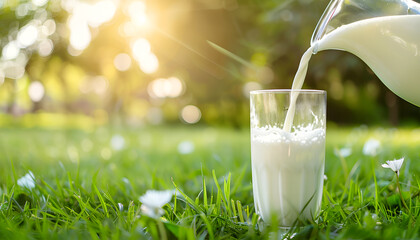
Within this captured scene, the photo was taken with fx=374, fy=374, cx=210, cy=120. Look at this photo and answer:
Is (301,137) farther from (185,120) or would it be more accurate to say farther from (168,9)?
(185,120)

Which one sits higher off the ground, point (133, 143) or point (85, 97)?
point (133, 143)

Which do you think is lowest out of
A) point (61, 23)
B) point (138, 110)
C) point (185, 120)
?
point (138, 110)

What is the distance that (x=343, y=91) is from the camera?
7.61 meters

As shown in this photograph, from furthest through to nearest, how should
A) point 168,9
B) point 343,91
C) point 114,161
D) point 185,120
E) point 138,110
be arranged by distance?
1. point 138,110
2. point 185,120
3. point 343,91
4. point 168,9
5. point 114,161

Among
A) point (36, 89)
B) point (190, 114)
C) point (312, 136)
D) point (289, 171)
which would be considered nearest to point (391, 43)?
point (312, 136)

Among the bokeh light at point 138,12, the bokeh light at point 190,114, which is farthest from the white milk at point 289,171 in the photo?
the bokeh light at point 190,114

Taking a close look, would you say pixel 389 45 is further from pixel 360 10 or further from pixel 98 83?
pixel 98 83

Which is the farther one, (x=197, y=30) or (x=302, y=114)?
(x=197, y=30)

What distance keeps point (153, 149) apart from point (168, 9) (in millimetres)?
2181

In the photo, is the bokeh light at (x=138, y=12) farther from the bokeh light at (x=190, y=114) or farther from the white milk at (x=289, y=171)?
the white milk at (x=289, y=171)

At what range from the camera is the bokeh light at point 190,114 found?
29.4 feet

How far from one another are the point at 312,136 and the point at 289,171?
0.13 metres

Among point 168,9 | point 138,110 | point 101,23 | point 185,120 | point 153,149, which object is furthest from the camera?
point 138,110

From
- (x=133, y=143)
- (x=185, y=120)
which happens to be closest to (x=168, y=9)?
(x=133, y=143)
